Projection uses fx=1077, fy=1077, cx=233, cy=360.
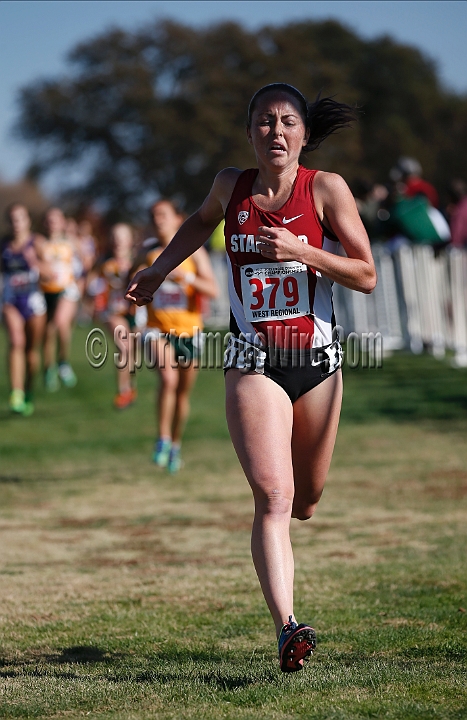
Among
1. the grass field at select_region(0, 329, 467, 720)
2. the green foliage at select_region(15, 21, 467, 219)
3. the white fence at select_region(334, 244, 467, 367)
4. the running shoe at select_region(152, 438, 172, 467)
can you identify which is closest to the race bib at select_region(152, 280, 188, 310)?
the running shoe at select_region(152, 438, 172, 467)

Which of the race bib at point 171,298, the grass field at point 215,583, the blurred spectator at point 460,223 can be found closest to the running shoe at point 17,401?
the grass field at point 215,583

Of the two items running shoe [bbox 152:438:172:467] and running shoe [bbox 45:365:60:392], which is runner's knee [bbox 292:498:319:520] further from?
running shoe [bbox 45:365:60:392]

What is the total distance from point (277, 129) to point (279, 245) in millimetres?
558

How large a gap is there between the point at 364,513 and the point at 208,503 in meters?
1.32

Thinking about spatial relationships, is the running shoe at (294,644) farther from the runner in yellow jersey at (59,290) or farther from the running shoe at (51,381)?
the running shoe at (51,381)

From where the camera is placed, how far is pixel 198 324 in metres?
10.2

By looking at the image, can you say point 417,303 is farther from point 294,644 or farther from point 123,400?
point 294,644

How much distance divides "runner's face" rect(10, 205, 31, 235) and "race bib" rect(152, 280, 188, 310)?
12.0 ft

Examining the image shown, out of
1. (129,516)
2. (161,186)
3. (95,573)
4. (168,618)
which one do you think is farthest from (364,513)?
(161,186)

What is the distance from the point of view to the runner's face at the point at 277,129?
4270 millimetres

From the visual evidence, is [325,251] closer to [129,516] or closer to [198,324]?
[129,516]

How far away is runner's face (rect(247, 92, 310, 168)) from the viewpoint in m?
4.27

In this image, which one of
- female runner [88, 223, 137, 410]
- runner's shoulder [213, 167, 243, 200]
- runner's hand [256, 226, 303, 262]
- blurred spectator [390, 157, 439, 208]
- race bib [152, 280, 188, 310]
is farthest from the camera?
blurred spectator [390, 157, 439, 208]

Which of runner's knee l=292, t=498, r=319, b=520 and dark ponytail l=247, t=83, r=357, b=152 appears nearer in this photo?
dark ponytail l=247, t=83, r=357, b=152
